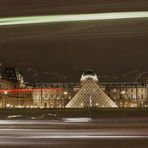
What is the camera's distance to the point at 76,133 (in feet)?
18.0

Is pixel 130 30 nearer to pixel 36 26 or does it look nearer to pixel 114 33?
pixel 114 33

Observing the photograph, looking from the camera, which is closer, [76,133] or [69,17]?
[69,17]

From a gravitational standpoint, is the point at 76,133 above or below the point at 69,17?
below

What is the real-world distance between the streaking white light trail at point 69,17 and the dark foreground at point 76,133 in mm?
1401

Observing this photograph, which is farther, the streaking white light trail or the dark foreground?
the dark foreground

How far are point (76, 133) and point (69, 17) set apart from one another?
62.6 inches

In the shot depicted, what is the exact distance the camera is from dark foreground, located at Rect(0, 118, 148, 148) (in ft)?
17.7

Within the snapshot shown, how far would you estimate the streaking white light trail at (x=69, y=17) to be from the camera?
15.9 ft

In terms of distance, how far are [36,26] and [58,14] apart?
35 cm

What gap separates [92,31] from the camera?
4961 mm

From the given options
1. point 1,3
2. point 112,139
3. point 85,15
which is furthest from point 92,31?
point 112,139

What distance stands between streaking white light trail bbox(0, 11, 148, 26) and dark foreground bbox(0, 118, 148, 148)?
55.2 inches

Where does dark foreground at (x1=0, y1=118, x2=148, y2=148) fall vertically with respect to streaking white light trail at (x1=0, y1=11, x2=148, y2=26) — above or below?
below

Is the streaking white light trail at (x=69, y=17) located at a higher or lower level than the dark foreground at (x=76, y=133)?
higher
